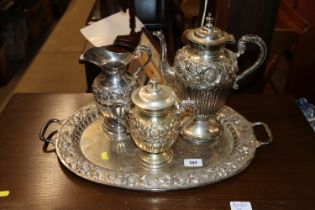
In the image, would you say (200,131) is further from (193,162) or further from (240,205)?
(240,205)

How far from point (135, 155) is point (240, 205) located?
8.2 inches

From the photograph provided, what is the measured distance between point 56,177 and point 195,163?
0.80 feet

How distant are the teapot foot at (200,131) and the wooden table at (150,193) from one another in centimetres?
9

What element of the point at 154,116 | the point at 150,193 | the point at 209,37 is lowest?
the point at 150,193

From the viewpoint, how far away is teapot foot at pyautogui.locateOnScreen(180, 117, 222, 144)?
738 millimetres

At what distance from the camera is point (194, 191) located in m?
0.63

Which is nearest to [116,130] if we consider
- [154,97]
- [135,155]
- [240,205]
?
[135,155]

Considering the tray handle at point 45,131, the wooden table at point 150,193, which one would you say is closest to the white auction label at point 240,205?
the wooden table at point 150,193

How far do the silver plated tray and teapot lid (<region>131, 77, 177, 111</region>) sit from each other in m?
0.13

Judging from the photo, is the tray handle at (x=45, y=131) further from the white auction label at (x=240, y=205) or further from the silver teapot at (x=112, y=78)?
the white auction label at (x=240, y=205)

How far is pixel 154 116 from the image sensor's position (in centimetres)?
61

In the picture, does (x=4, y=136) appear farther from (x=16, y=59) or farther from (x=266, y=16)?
(x=16, y=59)

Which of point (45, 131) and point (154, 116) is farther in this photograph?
point (45, 131)

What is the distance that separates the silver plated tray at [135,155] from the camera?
631mm
